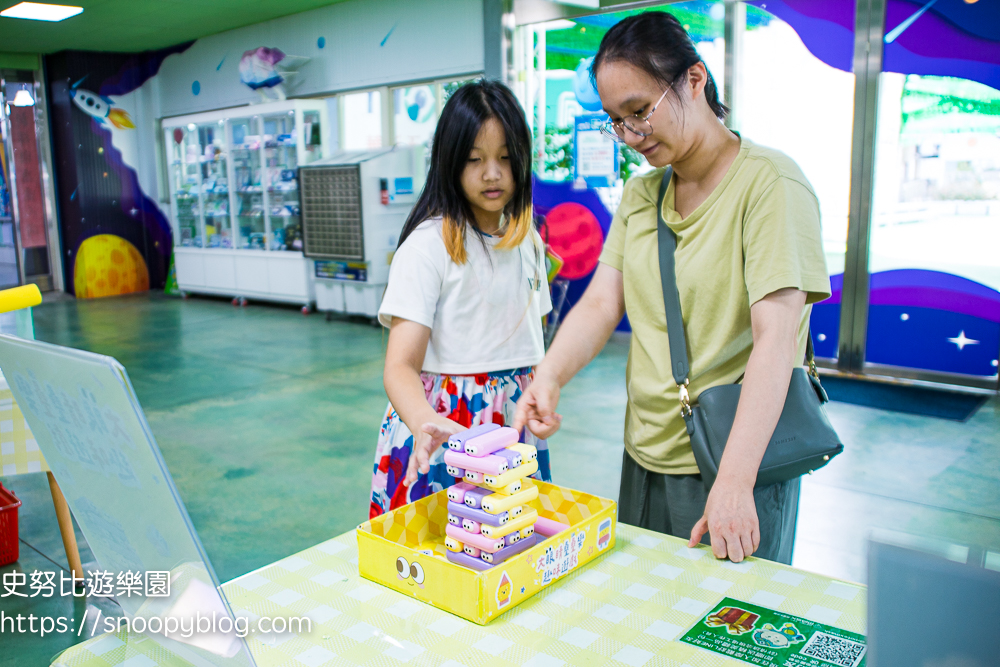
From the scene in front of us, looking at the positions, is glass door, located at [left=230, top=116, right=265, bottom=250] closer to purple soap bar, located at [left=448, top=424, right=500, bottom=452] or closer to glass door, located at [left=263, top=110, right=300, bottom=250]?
glass door, located at [left=263, top=110, right=300, bottom=250]

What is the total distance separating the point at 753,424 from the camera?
1139 millimetres

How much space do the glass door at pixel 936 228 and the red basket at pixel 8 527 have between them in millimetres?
4978

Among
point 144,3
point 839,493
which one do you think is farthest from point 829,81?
point 144,3

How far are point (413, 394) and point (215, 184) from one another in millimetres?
8764

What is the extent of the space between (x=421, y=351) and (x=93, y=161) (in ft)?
33.5

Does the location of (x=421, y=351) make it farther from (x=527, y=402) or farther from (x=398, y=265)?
(x=527, y=402)

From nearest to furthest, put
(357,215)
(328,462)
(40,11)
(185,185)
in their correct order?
(328,462) < (357,215) < (40,11) < (185,185)

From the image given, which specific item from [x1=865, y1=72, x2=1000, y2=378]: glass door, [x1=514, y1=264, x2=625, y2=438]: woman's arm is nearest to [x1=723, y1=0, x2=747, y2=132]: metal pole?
[x1=865, y1=72, x2=1000, y2=378]: glass door

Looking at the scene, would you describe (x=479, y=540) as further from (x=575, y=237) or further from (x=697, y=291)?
(x=575, y=237)

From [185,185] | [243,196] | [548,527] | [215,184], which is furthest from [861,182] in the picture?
[185,185]

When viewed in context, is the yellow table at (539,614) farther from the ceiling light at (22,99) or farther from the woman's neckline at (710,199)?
the ceiling light at (22,99)

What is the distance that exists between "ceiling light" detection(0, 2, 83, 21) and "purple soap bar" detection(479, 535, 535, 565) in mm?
8521

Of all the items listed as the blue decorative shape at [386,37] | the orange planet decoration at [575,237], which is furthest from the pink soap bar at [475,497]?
the blue decorative shape at [386,37]

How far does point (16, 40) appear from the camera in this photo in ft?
29.5
